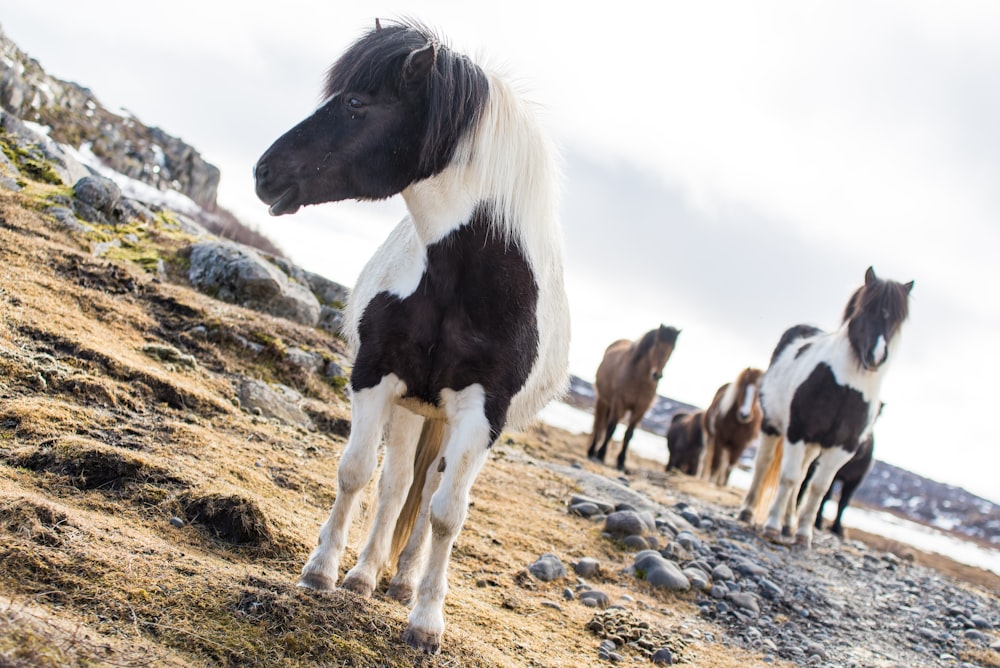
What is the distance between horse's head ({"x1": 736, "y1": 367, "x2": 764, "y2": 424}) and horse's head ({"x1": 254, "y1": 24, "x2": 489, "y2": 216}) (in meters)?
12.4

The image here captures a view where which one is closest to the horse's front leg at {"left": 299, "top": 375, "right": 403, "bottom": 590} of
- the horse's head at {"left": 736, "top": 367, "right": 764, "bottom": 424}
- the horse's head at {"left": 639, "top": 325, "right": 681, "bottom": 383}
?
the horse's head at {"left": 639, "top": 325, "right": 681, "bottom": 383}

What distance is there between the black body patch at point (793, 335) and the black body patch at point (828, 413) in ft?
7.29

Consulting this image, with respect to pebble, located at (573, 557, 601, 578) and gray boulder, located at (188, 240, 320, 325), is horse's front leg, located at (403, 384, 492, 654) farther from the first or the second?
gray boulder, located at (188, 240, 320, 325)

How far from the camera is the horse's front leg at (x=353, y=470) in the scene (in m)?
3.27

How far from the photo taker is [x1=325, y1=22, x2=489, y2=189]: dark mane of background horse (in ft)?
10.6

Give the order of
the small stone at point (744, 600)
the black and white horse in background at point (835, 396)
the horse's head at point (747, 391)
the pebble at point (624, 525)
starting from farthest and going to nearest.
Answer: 1. the horse's head at point (747, 391)
2. the black and white horse in background at point (835, 396)
3. the pebble at point (624, 525)
4. the small stone at point (744, 600)

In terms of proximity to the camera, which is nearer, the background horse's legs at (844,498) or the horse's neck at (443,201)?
the horse's neck at (443,201)

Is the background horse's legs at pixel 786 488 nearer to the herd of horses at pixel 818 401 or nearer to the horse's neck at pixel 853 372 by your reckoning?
the herd of horses at pixel 818 401

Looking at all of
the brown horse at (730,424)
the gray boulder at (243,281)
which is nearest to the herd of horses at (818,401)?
the brown horse at (730,424)

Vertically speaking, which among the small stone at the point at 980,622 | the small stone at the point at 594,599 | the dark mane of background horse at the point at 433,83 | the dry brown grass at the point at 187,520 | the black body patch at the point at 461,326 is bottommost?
the small stone at the point at 594,599

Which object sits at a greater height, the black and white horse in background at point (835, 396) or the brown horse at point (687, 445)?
the black and white horse in background at point (835, 396)

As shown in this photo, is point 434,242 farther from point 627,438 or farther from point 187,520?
point 627,438

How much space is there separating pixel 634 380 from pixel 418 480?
11224 mm

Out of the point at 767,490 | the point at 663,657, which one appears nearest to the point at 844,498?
the point at 767,490
